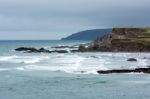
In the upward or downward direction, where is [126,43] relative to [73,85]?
downward

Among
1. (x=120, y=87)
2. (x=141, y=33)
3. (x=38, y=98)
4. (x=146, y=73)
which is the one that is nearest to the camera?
(x=38, y=98)

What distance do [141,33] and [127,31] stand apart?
12.6 ft

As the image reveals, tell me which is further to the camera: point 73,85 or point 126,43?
point 126,43

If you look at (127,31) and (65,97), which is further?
(127,31)

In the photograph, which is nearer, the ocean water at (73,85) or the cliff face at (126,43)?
the ocean water at (73,85)

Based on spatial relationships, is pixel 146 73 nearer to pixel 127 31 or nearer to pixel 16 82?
pixel 16 82

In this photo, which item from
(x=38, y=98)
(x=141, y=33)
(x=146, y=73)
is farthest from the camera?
(x=141, y=33)

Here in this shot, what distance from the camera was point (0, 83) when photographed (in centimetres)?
4228

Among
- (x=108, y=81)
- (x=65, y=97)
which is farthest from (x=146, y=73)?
(x=65, y=97)

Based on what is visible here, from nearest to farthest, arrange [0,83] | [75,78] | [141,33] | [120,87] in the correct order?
[120,87] < [0,83] < [75,78] < [141,33]

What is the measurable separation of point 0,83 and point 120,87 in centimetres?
1074

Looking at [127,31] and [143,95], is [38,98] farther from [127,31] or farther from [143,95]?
[127,31]

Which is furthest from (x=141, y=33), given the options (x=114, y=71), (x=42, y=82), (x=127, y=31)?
(x=42, y=82)

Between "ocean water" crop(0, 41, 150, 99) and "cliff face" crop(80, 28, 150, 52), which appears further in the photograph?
"cliff face" crop(80, 28, 150, 52)
